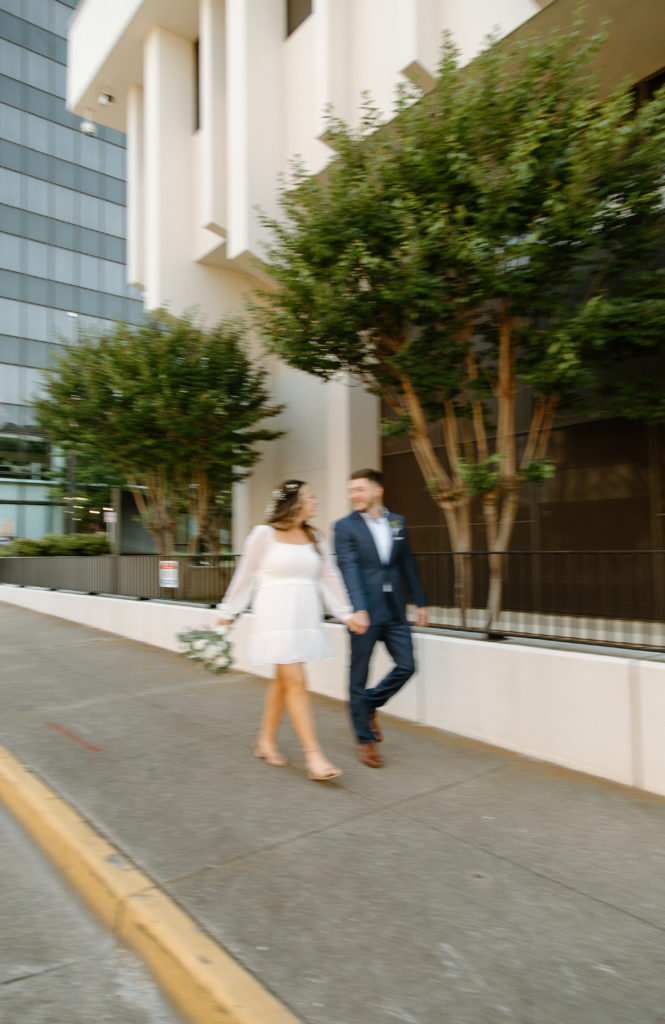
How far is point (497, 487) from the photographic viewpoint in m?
8.43

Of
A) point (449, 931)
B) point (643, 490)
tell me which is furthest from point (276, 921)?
point (643, 490)

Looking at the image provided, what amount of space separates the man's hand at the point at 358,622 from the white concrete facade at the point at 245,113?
885 centimetres

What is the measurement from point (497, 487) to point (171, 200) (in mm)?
12112

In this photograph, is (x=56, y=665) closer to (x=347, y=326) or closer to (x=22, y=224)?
(x=347, y=326)

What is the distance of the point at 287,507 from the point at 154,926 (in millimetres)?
2361

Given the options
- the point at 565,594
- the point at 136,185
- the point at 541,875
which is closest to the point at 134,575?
the point at 565,594

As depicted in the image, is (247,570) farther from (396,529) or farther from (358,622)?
(396,529)

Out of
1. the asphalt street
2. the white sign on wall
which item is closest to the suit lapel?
the asphalt street

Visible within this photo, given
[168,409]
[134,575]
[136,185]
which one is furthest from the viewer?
[136,185]

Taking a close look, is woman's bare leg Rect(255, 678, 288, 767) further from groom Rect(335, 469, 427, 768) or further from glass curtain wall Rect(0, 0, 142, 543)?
glass curtain wall Rect(0, 0, 142, 543)

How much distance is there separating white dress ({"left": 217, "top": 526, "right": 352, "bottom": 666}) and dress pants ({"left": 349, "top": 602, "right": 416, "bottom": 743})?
0.26 meters

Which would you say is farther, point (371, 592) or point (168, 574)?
point (168, 574)

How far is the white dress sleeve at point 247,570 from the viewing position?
4.21m

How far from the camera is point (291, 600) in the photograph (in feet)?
13.6
